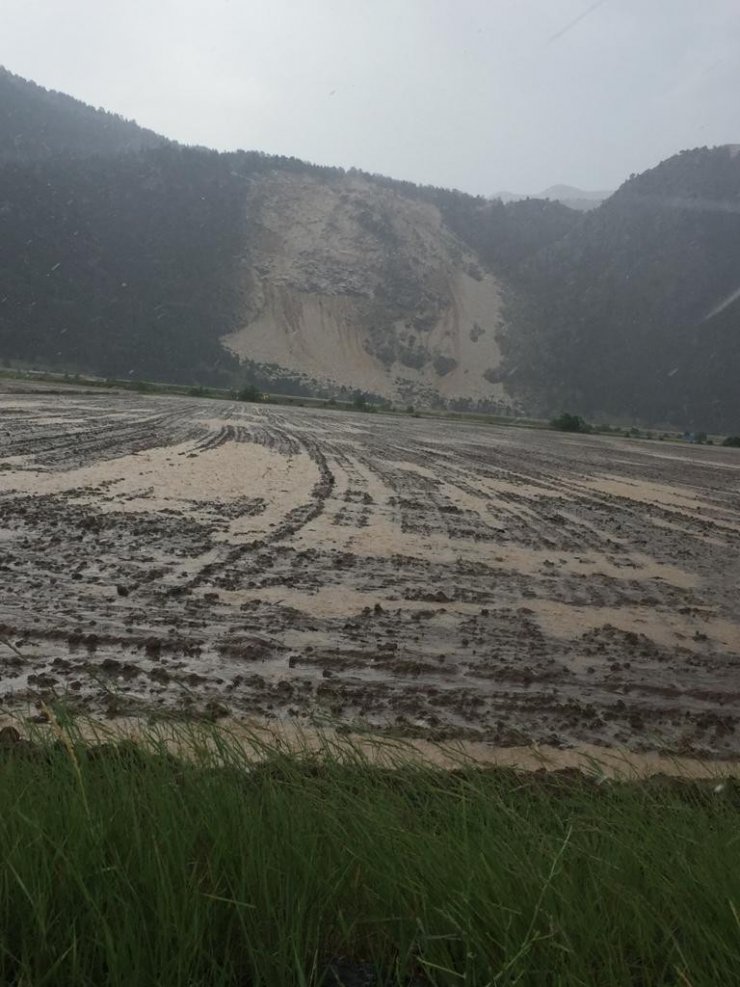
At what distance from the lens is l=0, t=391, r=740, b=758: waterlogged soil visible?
13.0ft

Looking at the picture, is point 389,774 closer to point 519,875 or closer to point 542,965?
point 519,875

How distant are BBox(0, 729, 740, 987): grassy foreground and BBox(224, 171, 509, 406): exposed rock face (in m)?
76.6

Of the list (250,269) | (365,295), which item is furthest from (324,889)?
(250,269)

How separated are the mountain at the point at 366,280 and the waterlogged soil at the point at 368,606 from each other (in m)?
59.5

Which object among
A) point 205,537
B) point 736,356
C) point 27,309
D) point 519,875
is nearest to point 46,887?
point 519,875

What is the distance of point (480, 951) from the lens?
1598 millimetres

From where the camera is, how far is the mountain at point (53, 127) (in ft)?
330

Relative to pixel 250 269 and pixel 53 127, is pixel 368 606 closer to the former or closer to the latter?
pixel 250 269

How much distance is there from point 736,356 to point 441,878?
9175 centimetres

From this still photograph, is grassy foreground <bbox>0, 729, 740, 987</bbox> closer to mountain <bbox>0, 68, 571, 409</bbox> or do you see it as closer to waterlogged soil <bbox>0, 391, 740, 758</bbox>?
waterlogged soil <bbox>0, 391, 740, 758</bbox>

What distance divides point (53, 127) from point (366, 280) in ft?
179

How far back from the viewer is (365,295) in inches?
3718

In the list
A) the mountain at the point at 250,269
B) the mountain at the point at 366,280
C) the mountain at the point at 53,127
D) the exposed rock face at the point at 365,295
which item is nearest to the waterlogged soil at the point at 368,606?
the mountain at the point at 366,280

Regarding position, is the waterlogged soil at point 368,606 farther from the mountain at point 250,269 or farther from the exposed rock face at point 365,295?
the exposed rock face at point 365,295
